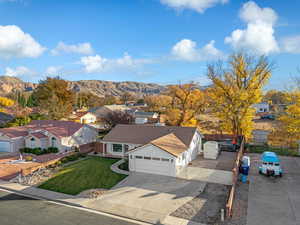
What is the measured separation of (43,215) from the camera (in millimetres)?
12703

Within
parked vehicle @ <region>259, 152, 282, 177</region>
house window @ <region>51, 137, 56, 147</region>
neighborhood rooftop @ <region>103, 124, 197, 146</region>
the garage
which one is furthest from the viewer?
house window @ <region>51, 137, 56, 147</region>

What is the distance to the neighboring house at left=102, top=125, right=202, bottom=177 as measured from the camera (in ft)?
61.5

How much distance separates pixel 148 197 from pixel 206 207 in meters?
3.99

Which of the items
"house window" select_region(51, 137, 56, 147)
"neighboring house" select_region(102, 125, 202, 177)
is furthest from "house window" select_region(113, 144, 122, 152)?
"house window" select_region(51, 137, 56, 147)

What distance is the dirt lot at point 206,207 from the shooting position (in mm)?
11670

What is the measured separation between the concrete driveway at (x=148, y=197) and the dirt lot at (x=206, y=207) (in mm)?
462

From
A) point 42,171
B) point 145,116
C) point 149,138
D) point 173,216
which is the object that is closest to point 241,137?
point 149,138

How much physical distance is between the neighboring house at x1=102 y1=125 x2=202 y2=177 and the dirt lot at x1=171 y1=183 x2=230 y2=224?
14.1 feet

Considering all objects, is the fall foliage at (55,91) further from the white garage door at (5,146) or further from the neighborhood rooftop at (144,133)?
the neighborhood rooftop at (144,133)

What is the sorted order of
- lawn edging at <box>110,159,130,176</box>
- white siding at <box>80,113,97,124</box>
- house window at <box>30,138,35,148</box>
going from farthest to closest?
Answer: white siding at <box>80,113,97,124</box>, house window at <box>30,138,35,148</box>, lawn edging at <box>110,159,130,176</box>

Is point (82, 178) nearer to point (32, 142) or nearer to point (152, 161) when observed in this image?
point (152, 161)

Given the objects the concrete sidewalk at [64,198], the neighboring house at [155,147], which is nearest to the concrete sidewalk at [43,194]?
the concrete sidewalk at [64,198]

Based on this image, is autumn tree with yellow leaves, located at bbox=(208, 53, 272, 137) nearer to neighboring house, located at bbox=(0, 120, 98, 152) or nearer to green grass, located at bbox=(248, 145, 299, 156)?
green grass, located at bbox=(248, 145, 299, 156)

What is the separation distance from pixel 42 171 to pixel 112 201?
1005cm
